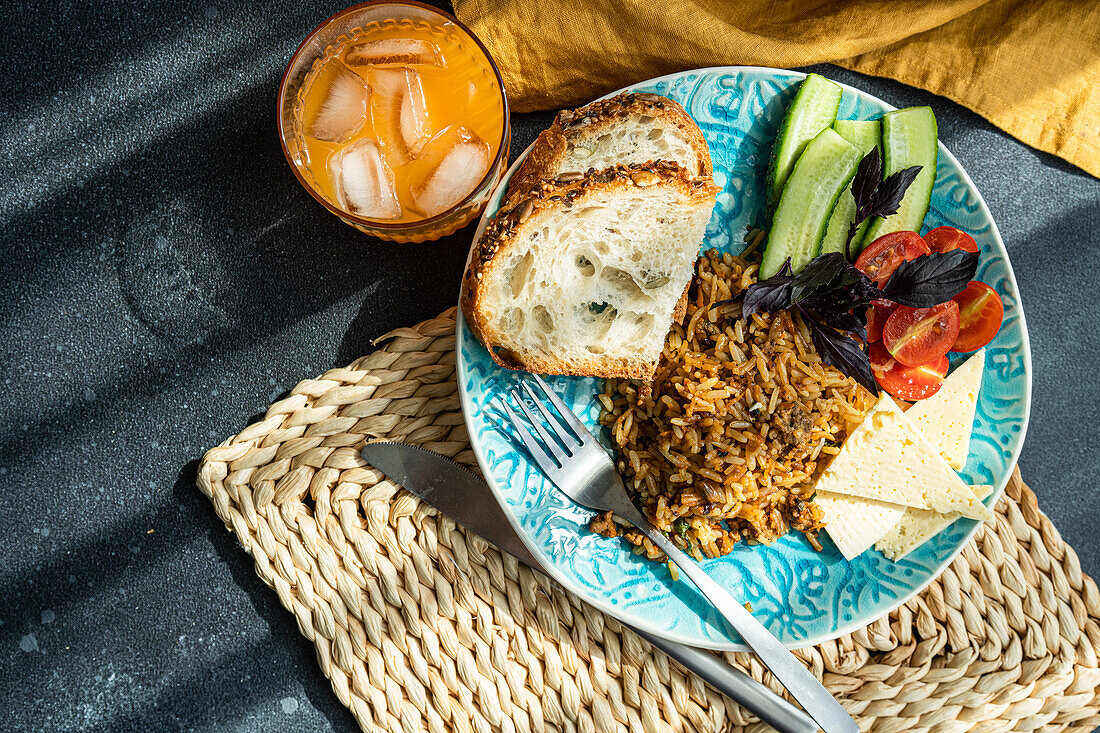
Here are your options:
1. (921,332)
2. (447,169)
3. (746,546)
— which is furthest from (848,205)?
(447,169)

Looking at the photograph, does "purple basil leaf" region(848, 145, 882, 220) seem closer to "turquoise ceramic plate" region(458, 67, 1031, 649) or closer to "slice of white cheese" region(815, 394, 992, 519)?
"turquoise ceramic plate" region(458, 67, 1031, 649)

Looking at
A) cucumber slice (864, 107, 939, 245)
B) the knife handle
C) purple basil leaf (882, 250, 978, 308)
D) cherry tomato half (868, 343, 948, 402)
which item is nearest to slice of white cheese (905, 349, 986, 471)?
cherry tomato half (868, 343, 948, 402)

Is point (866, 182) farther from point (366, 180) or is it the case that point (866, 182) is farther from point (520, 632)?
point (520, 632)

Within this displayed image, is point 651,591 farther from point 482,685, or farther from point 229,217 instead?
point 229,217

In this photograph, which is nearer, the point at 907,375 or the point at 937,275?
the point at 937,275

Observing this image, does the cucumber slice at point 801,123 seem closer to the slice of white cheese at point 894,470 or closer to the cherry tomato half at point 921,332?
the cherry tomato half at point 921,332

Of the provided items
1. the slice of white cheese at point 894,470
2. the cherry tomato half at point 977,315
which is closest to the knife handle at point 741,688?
the slice of white cheese at point 894,470
